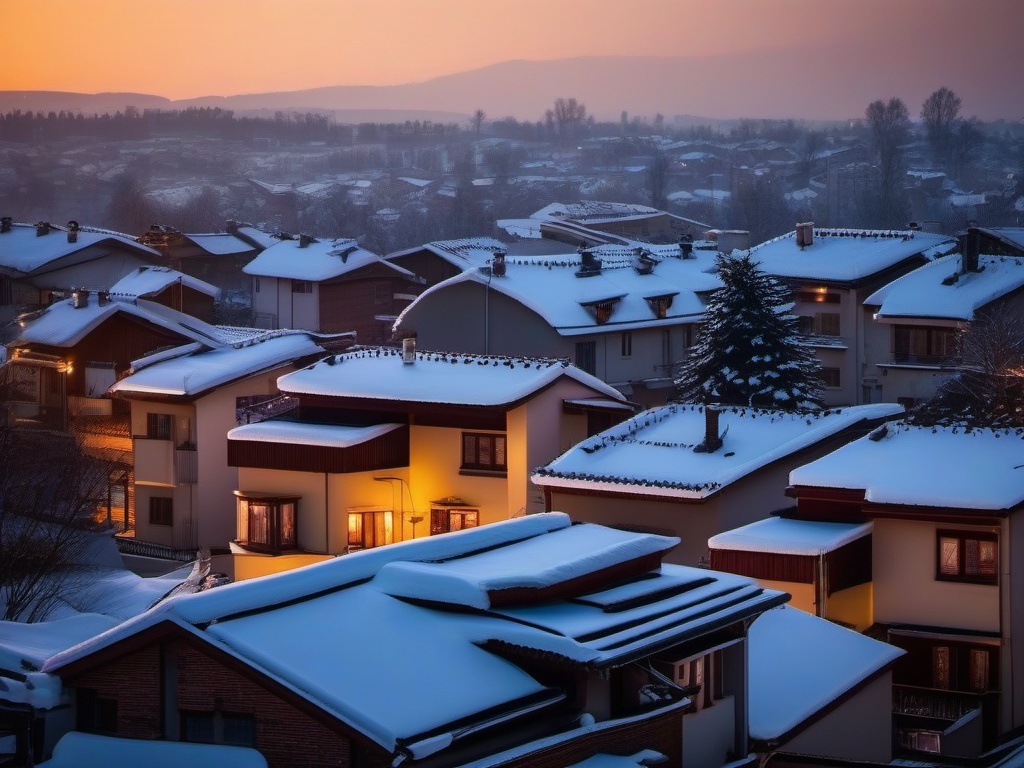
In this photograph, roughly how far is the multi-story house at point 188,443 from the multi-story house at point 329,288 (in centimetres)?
1827

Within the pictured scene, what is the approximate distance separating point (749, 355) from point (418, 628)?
20.4 metres

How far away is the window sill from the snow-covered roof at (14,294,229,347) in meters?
9.99

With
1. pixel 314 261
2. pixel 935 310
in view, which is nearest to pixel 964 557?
pixel 935 310

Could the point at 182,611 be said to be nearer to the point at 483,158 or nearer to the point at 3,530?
the point at 3,530

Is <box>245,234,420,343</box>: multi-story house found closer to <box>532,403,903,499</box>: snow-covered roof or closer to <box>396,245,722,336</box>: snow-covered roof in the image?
<box>396,245,722,336</box>: snow-covered roof

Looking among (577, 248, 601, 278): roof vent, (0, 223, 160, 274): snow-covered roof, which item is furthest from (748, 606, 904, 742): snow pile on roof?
(0, 223, 160, 274): snow-covered roof

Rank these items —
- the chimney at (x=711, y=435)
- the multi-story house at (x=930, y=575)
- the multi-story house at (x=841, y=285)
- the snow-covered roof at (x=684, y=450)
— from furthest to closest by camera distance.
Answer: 1. the multi-story house at (x=841, y=285)
2. the chimney at (x=711, y=435)
3. the snow-covered roof at (x=684, y=450)
4. the multi-story house at (x=930, y=575)

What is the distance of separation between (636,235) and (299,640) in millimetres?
61971

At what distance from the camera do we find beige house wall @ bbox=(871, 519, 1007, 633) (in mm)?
18750

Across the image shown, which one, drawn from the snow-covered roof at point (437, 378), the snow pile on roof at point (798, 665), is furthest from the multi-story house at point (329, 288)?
the snow pile on roof at point (798, 665)

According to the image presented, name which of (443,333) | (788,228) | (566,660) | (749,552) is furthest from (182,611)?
(788,228)

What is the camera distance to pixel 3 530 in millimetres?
24641

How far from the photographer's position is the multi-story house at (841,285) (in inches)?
1518

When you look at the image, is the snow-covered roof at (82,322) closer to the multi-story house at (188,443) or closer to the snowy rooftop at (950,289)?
the multi-story house at (188,443)
